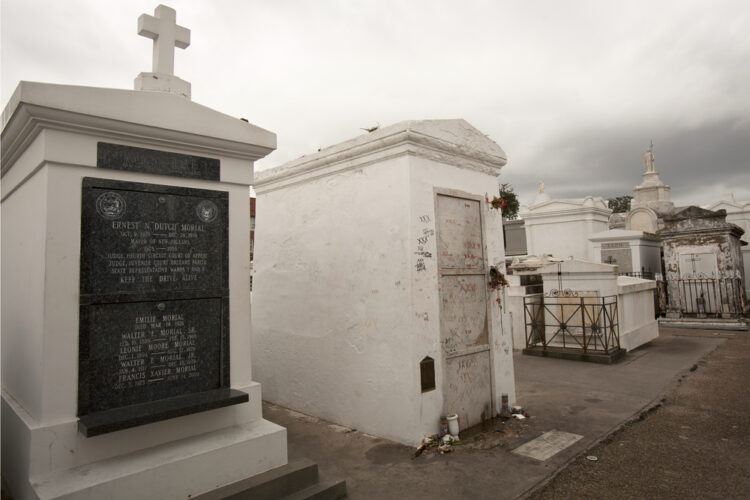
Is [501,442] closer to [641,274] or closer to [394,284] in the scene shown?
[394,284]

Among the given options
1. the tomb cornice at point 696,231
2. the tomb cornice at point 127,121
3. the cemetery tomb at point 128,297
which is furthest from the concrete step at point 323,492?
the tomb cornice at point 696,231

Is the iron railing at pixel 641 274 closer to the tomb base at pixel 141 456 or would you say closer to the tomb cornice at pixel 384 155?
the tomb cornice at pixel 384 155

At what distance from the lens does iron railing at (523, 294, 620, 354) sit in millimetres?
9430

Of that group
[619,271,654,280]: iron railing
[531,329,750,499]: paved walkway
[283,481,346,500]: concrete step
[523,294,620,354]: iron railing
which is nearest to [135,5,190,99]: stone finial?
[283,481,346,500]: concrete step

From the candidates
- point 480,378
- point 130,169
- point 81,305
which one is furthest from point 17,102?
point 480,378

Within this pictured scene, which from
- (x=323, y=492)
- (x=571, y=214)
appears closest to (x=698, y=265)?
(x=571, y=214)

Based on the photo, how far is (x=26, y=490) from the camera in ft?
9.29

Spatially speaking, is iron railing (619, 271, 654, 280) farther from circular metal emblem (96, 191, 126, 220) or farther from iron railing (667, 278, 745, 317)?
circular metal emblem (96, 191, 126, 220)

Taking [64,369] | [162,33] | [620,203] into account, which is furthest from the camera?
[620,203]

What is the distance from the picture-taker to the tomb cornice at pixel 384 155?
4.99 metres

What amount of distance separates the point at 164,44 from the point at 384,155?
96.0 inches

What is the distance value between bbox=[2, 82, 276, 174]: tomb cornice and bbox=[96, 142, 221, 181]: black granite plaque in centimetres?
7

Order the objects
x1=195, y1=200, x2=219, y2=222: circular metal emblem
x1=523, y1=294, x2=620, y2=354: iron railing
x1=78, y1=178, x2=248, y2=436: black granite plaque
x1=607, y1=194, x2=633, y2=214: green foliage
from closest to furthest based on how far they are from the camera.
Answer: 1. x1=78, y1=178, x2=248, y2=436: black granite plaque
2. x1=195, y1=200, x2=219, y2=222: circular metal emblem
3. x1=523, y1=294, x2=620, y2=354: iron railing
4. x1=607, y1=194, x2=633, y2=214: green foliage

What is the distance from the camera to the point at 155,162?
3.39 metres
